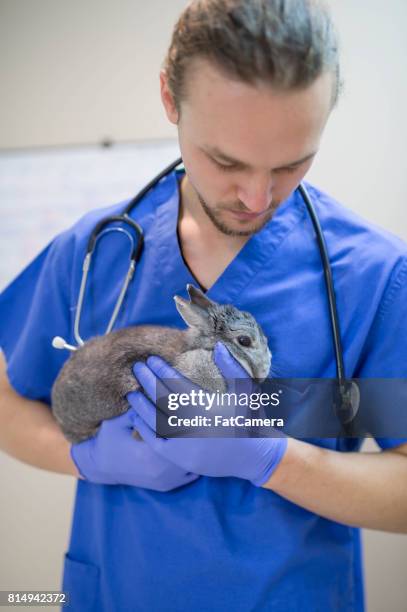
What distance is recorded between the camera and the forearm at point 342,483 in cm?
119

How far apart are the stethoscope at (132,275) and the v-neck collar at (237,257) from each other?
0.05m

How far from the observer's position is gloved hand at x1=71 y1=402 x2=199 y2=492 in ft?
4.08

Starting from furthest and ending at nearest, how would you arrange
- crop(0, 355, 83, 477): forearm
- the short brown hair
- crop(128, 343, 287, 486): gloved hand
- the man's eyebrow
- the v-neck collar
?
crop(0, 355, 83, 477): forearm
the v-neck collar
crop(128, 343, 287, 486): gloved hand
the man's eyebrow
the short brown hair

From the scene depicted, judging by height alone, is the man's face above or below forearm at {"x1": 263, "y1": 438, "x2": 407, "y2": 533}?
above

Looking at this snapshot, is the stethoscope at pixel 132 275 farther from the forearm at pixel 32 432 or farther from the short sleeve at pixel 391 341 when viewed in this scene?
the forearm at pixel 32 432

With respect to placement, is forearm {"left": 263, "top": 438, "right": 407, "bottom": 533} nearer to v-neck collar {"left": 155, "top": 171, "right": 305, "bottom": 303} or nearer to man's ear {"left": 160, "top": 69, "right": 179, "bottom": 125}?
v-neck collar {"left": 155, "top": 171, "right": 305, "bottom": 303}

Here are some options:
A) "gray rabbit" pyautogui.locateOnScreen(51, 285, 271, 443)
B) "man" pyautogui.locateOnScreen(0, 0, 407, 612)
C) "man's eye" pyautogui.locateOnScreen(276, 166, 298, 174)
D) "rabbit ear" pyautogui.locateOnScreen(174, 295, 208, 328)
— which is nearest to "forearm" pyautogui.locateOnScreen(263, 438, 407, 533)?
"man" pyautogui.locateOnScreen(0, 0, 407, 612)

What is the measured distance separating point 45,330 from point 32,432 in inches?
11.4

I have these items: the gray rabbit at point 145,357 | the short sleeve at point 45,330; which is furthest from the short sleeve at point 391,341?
the short sleeve at point 45,330

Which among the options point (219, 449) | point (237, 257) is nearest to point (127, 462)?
point (219, 449)

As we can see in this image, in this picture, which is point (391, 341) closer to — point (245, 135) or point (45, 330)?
point (245, 135)

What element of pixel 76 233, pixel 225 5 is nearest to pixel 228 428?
pixel 76 233

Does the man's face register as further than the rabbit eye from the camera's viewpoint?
No

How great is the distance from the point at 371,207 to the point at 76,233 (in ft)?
3.93
